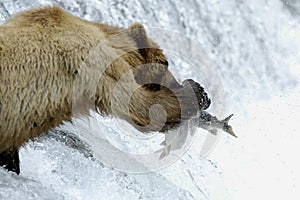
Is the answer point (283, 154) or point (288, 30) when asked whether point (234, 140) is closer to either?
point (283, 154)

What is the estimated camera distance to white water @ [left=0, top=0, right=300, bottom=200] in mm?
5065

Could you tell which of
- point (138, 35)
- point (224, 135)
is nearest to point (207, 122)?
point (138, 35)

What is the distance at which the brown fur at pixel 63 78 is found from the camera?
4.12m

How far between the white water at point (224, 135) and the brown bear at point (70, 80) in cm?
51

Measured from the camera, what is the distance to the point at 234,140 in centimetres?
779

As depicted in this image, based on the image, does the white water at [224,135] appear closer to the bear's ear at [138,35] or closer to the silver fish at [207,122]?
the silver fish at [207,122]

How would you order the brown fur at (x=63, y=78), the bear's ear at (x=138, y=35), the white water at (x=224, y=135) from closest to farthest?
the brown fur at (x=63, y=78) → the bear's ear at (x=138, y=35) → the white water at (x=224, y=135)

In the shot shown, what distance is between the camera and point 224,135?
7723 millimetres

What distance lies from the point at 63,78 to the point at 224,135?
376 cm

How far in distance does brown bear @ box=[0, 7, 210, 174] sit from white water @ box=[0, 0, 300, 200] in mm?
506

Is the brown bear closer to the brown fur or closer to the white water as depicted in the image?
the brown fur

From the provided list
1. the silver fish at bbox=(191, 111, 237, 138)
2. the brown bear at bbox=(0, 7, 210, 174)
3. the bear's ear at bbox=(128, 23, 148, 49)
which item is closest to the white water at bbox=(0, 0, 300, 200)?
the brown bear at bbox=(0, 7, 210, 174)

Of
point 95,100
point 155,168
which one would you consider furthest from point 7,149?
point 155,168

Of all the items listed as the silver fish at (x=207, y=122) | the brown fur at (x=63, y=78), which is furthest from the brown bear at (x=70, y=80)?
the silver fish at (x=207, y=122)
